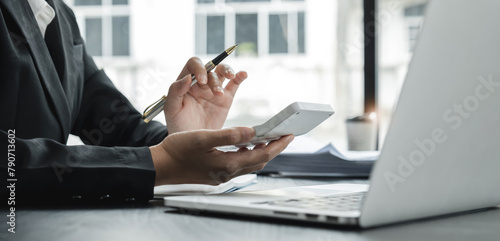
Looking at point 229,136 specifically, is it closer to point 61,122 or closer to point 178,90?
point 178,90

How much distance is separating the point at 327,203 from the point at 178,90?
1.45ft

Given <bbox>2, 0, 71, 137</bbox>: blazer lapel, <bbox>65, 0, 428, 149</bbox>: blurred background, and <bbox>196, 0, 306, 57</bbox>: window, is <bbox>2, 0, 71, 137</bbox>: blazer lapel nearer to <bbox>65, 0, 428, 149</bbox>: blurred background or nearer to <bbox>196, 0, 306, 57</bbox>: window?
<bbox>65, 0, 428, 149</bbox>: blurred background

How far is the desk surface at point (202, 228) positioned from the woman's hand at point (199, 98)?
377mm

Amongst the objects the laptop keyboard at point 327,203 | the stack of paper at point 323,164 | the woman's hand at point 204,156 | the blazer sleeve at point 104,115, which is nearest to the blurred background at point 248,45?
the blazer sleeve at point 104,115

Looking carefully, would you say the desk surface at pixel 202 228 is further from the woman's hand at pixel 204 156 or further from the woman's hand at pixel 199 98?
the woman's hand at pixel 199 98

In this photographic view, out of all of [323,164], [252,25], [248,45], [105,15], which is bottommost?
[323,164]

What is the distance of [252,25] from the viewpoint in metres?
5.35

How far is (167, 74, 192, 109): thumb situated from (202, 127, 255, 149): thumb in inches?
11.3

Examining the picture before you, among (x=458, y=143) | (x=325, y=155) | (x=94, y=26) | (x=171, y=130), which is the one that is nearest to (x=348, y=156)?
(x=325, y=155)

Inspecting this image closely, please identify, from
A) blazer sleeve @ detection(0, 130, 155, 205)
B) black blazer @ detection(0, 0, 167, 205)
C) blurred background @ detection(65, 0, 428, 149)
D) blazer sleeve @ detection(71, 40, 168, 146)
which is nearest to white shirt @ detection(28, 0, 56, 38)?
black blazer @ detection(0, 0, 167, 205)

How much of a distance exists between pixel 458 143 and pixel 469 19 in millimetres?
93

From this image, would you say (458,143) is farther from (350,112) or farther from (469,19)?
(350,112)

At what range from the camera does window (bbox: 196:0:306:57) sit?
5344 mm

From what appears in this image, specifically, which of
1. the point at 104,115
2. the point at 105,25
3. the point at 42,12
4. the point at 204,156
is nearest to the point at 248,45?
the point at 105,25
